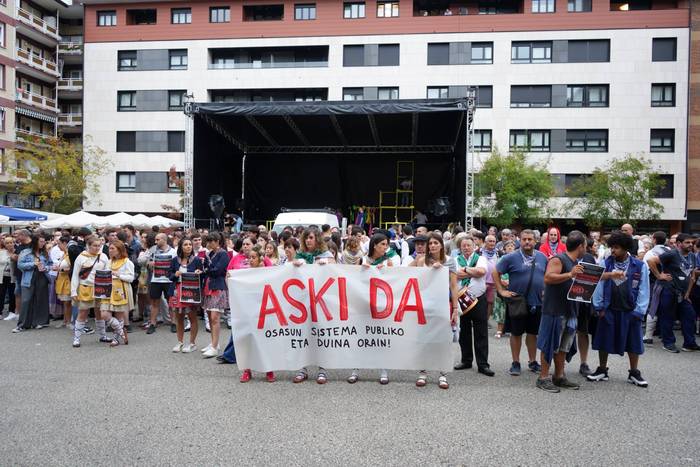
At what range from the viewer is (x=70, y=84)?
140ft

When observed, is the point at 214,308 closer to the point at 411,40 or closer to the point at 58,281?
the point at 58,281

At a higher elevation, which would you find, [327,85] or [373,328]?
[327,85]

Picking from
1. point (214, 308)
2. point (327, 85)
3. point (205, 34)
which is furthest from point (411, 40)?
point (214, 308)

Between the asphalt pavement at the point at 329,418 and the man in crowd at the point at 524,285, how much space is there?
598 mm

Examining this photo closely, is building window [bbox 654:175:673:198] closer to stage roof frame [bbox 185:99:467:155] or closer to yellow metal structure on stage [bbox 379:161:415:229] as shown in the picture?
stage roof frame [bbox 185:99:467:155]

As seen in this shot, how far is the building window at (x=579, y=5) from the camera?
34969 millimetres

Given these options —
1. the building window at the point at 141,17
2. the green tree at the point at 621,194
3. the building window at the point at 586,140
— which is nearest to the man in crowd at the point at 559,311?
the green tree at the point at 621,194

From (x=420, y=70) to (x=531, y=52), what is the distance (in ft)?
24.5

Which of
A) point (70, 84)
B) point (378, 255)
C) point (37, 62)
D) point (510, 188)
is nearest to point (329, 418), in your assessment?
point (378, 255)

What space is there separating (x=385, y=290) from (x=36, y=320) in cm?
784

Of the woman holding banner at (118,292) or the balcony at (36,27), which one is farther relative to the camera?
the balcony at (36,27)

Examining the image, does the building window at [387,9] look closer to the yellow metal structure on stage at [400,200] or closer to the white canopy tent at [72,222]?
the yellow metal structure on stage at [400,200]

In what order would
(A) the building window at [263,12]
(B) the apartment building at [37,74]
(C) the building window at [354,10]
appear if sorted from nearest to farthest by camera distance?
(C) the building window at [354,10] < (B) the apartment building at [37,74] < (A) the building window at [263,12]

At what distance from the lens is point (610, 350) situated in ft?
21.4
